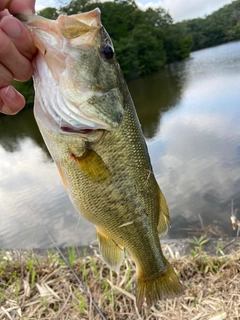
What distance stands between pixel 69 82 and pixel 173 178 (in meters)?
6.94

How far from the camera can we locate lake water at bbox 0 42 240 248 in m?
6.57

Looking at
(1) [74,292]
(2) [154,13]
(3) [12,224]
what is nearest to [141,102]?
(3) [12,224]

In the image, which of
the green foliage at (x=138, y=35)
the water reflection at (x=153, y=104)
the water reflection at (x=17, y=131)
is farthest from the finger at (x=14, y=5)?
the green foliage at (x=138, y=35)

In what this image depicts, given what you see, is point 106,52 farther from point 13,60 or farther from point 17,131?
point 17,131

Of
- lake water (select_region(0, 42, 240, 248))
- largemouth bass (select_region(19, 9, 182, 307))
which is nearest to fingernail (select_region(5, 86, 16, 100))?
largemouth bass (select_region(19, 9, 182, 307))

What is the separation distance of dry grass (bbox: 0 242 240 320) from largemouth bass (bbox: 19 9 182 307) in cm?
107

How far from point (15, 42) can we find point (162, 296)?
70.5 inches

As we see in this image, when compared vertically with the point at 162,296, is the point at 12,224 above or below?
below

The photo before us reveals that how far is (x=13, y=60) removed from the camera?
155 centimetres

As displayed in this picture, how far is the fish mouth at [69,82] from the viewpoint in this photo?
1523 millimetres

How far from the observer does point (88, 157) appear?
5.67ft

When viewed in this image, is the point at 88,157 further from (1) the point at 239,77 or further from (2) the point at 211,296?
(1) the point at 239,77

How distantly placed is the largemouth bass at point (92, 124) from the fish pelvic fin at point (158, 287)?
16.9 inches

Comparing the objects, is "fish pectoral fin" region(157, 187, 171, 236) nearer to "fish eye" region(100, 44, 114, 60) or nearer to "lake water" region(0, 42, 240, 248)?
"fish eye" region(100, 44, 114, 60)
